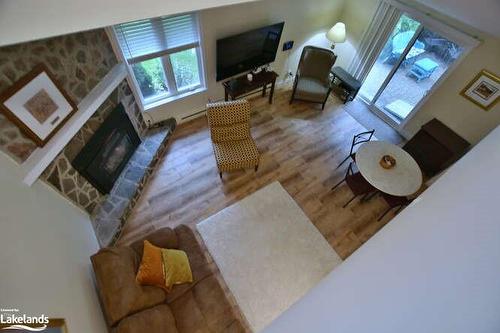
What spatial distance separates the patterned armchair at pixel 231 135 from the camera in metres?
3.25

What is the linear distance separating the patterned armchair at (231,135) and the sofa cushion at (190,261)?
1.09m

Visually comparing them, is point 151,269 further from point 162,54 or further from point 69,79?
point 162,54

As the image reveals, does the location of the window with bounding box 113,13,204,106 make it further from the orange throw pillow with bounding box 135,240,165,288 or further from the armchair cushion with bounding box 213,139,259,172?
the orange throw pillow with bounding box 135,240,165,288

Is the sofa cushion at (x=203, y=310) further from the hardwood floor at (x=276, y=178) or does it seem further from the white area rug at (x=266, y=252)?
the hardwood floor at (x=276, y=178)

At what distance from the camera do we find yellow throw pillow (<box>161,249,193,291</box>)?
2.17 m

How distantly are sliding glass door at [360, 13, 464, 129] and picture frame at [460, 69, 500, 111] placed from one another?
0.39 meters

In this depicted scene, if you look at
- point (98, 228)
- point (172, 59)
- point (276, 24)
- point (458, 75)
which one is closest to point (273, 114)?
point (276, 24)

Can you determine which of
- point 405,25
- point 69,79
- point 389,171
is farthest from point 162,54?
point 405,25

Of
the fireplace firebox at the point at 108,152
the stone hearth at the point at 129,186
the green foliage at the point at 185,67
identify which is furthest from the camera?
the green foliage at the point at 185,67

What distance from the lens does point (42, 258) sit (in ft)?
5.31

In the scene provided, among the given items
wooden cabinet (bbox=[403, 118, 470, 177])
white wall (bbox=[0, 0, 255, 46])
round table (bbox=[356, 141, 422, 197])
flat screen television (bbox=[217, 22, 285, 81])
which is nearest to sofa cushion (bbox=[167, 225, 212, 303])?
white wall (bbox=[0, 0, 255, 46])

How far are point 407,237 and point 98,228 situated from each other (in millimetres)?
3100

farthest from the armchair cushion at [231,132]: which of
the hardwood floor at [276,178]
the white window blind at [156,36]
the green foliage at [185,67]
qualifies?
the white window blind at [156,36]

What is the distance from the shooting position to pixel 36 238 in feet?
5.49
